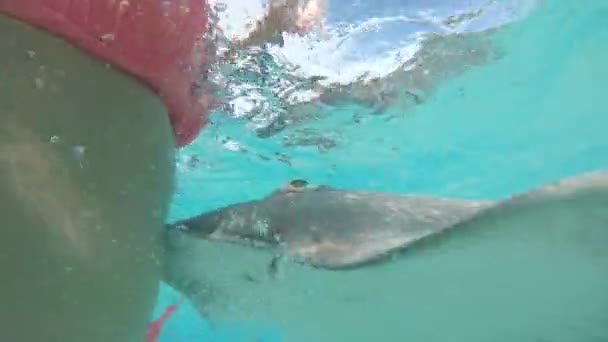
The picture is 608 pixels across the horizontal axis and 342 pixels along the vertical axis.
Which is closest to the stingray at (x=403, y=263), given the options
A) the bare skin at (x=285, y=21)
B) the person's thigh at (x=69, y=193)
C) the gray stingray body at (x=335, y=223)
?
the gray stingray body at (x=335, y=223)

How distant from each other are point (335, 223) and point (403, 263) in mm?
666

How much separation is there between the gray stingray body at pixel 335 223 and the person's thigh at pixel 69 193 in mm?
646

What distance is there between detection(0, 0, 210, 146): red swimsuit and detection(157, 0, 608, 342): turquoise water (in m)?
1.23

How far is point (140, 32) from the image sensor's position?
319cm

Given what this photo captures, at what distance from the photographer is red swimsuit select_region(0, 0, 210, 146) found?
2902mm

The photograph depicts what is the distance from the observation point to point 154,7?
3205 mm

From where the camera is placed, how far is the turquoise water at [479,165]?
331 cm

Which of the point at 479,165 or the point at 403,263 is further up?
the point at 479,165

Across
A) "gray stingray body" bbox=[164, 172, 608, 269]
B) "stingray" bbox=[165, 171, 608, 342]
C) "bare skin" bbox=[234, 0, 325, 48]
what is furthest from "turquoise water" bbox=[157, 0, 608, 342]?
"bare skin" bbox=[234, 0, 325, 48]

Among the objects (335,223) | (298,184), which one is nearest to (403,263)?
(335,223)

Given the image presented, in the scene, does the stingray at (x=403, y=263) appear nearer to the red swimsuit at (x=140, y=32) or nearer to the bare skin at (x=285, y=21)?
the red swimsuit at (x=140, y=32)

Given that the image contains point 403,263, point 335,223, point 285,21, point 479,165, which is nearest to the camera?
point 403,263

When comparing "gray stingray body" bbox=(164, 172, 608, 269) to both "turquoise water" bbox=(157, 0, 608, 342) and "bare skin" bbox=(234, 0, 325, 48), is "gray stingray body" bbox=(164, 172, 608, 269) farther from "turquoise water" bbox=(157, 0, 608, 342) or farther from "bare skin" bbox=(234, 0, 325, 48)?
"bare skin" bbox=(234, 0, 325, 48)

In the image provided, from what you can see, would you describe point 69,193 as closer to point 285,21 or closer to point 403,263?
point 403,263
